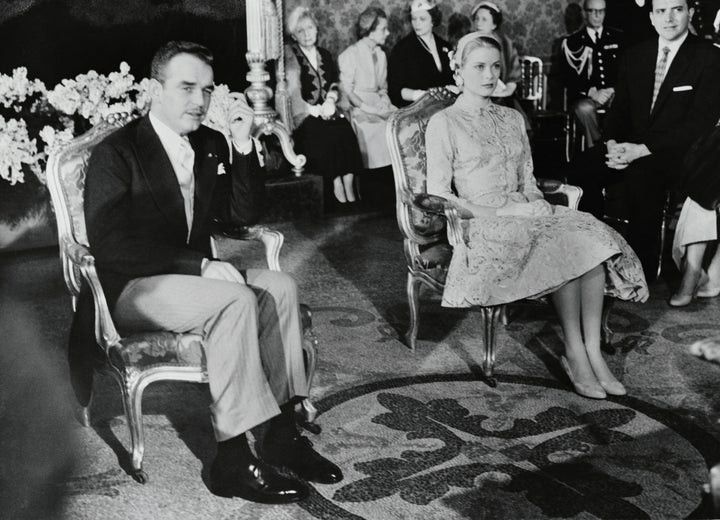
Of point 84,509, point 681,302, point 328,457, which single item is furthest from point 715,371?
point 84,509

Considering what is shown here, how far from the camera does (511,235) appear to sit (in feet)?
11.6

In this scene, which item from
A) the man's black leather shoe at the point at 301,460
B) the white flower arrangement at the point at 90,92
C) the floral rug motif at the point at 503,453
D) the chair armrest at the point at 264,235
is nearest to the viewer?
the floral rug motif at the point at 503,453

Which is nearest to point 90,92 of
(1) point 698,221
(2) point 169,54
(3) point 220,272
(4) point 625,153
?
(2) point 169,54

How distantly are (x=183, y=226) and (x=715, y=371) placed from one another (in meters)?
2.15

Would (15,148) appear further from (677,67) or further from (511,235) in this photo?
(677,67)

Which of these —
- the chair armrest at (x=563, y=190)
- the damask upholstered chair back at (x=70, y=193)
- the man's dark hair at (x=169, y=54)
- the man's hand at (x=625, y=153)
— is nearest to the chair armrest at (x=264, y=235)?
the damask upholstered chair back at (x=70, y=193)

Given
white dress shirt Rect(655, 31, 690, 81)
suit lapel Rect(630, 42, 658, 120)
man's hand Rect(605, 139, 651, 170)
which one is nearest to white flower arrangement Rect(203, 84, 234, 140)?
man's hand Rect(605, 139, 651, 170)

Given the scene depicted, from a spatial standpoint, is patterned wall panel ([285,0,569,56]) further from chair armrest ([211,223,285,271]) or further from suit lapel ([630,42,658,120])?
chair armrest ([211,223,285,271])

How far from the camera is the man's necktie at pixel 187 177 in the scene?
303 cm

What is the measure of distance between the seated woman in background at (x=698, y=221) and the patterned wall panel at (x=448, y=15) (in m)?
3.83

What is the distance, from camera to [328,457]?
2959 millimetres

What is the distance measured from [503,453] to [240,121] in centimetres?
138

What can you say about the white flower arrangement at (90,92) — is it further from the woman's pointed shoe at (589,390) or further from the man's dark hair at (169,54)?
the woman's pointed shoe at (589,390)

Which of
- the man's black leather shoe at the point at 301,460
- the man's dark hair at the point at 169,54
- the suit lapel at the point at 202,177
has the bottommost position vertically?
the man's black leather shoe at the point at 301,460
